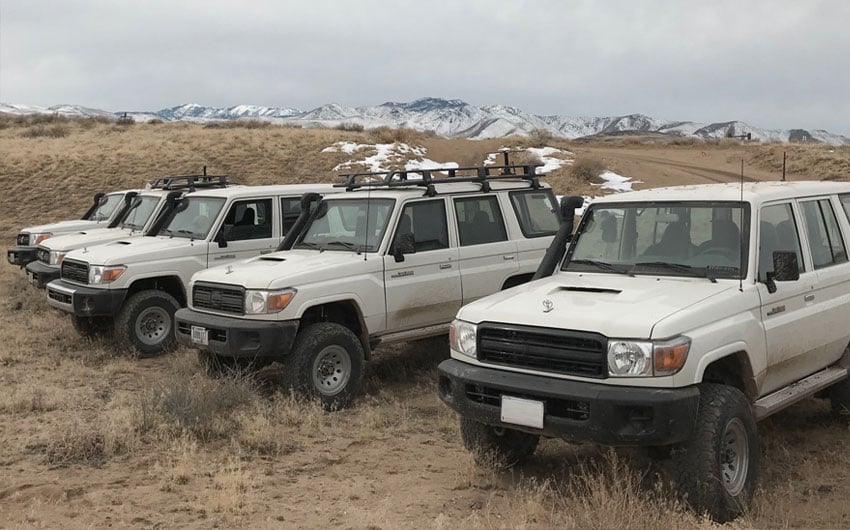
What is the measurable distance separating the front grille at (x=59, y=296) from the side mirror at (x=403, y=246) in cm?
436

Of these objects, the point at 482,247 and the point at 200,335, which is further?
the point at 482,247

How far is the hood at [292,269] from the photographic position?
22.8 ft

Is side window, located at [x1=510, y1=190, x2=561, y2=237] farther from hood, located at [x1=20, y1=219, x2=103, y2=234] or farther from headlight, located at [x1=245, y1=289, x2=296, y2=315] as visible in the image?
hood, located at [x1=20, y1=219, x2=103, y2=234]

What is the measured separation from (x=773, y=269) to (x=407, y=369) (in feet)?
14.4

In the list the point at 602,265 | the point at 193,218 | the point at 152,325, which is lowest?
the point at 152,325

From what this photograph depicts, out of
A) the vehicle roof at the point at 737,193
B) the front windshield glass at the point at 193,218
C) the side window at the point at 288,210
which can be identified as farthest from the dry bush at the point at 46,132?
the vehicle roof at the point at 737,193

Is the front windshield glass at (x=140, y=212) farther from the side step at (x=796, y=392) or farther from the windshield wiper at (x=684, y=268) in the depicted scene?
the side step at (x=796, y=392)

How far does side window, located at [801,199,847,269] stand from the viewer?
19.1ft

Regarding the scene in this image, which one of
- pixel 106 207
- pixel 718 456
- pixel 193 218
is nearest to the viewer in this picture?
pixel 718 456

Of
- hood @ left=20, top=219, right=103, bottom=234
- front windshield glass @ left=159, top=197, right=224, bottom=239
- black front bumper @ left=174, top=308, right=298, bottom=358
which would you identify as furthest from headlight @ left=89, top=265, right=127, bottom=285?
hood @ left=20, top=219, right=103, bottom=234

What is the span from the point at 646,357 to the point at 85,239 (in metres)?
9.89

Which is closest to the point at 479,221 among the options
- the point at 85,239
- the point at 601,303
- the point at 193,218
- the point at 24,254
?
the point at 601,303

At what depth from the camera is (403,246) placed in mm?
7293

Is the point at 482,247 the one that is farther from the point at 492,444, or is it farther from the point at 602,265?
the point at 492,444
